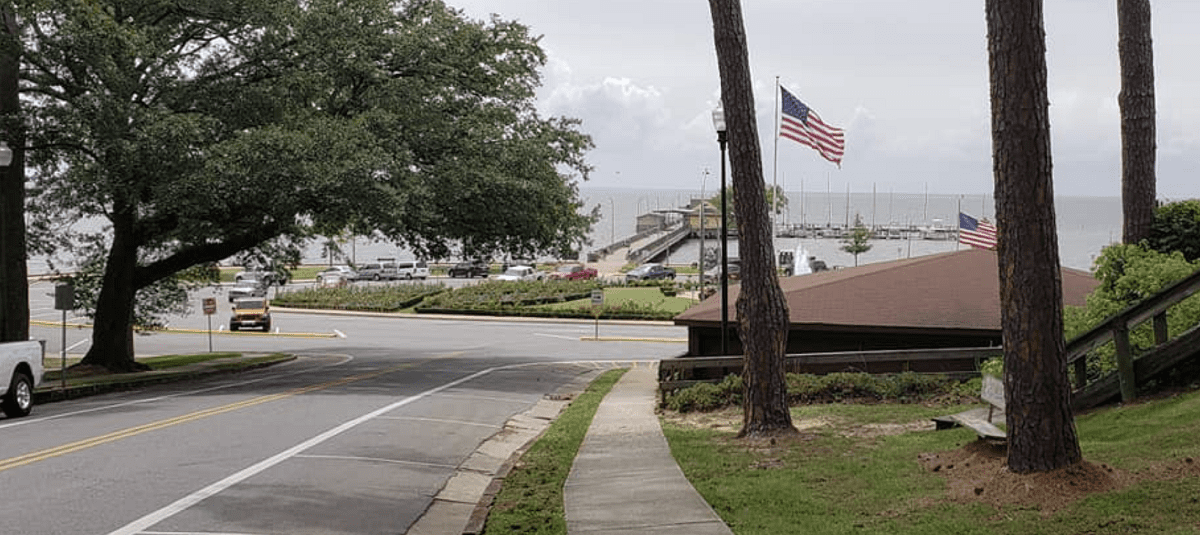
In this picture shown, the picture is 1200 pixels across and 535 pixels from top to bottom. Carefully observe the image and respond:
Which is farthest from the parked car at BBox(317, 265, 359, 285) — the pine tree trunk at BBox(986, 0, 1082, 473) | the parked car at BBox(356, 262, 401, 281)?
the pine tree trunk at BBox(986, 0, 1082, 473)

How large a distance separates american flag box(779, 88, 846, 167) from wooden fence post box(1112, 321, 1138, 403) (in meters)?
21.4

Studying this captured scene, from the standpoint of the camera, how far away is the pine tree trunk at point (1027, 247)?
29.5ft

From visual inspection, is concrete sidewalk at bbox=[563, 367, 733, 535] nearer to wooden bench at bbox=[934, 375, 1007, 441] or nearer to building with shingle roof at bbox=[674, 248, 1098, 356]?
wooden bench at bbox=[934, 375, 1007, 441]

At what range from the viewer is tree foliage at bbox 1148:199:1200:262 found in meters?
15.7

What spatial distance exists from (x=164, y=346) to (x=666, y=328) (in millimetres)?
22126

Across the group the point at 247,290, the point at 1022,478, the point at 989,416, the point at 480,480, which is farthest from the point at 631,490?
the point at 247,290

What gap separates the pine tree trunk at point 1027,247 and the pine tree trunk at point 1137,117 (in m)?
7.15

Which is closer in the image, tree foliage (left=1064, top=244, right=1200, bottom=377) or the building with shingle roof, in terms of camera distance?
tree foliage (left=1064, top=244, right=1200, bottom=377)

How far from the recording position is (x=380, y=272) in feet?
325

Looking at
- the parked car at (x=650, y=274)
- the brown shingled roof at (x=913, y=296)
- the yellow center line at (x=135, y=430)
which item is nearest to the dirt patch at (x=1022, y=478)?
the yellow center line at (x=135, y=430)

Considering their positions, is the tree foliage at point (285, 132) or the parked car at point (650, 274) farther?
the parked car at point (650, 274)

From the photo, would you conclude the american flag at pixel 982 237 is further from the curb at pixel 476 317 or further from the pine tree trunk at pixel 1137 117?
the pine tree trunk at pixel 1137 117

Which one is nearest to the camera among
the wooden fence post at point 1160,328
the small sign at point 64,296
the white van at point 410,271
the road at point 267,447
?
the road at point 267,447

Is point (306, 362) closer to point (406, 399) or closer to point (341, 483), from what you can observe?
point (406, 399)
